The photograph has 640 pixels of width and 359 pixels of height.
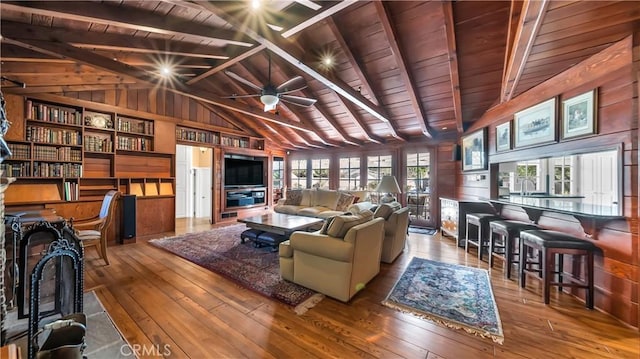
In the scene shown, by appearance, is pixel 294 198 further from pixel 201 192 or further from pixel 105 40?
pixel 105 40

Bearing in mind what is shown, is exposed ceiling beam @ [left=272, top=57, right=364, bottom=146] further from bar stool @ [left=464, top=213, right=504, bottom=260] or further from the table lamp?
bar stool @ [left=464, top=213, right=504, bottom=260]

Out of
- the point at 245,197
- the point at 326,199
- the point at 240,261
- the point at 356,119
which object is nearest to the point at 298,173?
the point at 245,197

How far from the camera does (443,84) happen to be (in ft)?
13.2

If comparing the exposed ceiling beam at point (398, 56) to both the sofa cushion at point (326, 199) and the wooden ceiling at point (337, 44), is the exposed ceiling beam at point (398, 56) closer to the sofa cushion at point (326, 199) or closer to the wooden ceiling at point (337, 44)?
the wooden ceiling at point (337, 44)

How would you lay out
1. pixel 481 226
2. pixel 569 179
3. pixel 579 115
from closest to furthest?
pixel 579 115
pixel 569 179
pixel 481 226

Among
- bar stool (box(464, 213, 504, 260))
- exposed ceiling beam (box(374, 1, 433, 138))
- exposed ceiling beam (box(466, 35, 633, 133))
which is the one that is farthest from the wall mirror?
exposed ceiling beam (box(374, 1, 433, 138))

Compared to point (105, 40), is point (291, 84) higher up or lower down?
lower down

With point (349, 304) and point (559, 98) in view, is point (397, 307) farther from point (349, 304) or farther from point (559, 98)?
point (559, 98)

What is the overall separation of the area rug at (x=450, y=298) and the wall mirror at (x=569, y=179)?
1.37 metres

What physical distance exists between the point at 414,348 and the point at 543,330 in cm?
115

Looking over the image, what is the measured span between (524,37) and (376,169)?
4813 mm

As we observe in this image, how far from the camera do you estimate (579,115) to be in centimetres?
259

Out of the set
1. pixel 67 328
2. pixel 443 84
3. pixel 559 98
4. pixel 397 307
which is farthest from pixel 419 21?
pixel 67 328

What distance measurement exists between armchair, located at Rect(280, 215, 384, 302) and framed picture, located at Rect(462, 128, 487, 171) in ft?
9.68
